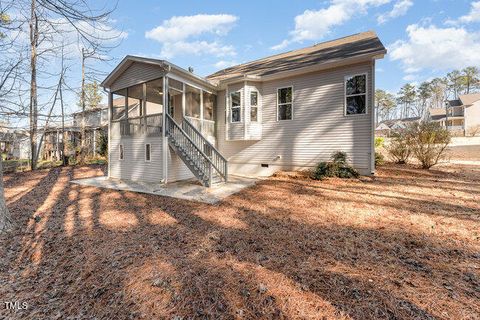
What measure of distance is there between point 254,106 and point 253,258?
28.4ft

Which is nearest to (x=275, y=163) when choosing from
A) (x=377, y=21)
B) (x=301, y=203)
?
(x=301, y=203)

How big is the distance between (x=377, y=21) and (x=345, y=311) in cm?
1623

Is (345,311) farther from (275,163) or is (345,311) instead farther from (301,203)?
(275,163)

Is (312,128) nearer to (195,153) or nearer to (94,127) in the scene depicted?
(195,153)

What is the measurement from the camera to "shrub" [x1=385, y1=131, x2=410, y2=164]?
34.8ft

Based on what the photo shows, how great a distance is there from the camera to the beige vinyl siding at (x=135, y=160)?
30.9 ft

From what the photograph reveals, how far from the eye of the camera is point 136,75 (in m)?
9.77

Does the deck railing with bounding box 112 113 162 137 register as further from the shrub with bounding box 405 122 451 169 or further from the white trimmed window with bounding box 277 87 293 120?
the shrub with bounding box 405 122 451 169

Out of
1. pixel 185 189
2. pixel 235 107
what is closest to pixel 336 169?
pixel 235 107

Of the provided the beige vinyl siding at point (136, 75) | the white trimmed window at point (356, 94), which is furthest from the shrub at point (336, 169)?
the beige vinyl siding at point (136, 75)

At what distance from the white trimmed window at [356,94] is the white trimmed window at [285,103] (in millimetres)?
2370

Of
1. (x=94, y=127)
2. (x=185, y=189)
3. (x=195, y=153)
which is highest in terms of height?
(x=94, y=127)

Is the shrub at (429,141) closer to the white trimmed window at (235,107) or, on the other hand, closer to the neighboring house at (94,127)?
the white trimmed window at (235,107)

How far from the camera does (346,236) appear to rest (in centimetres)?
390
